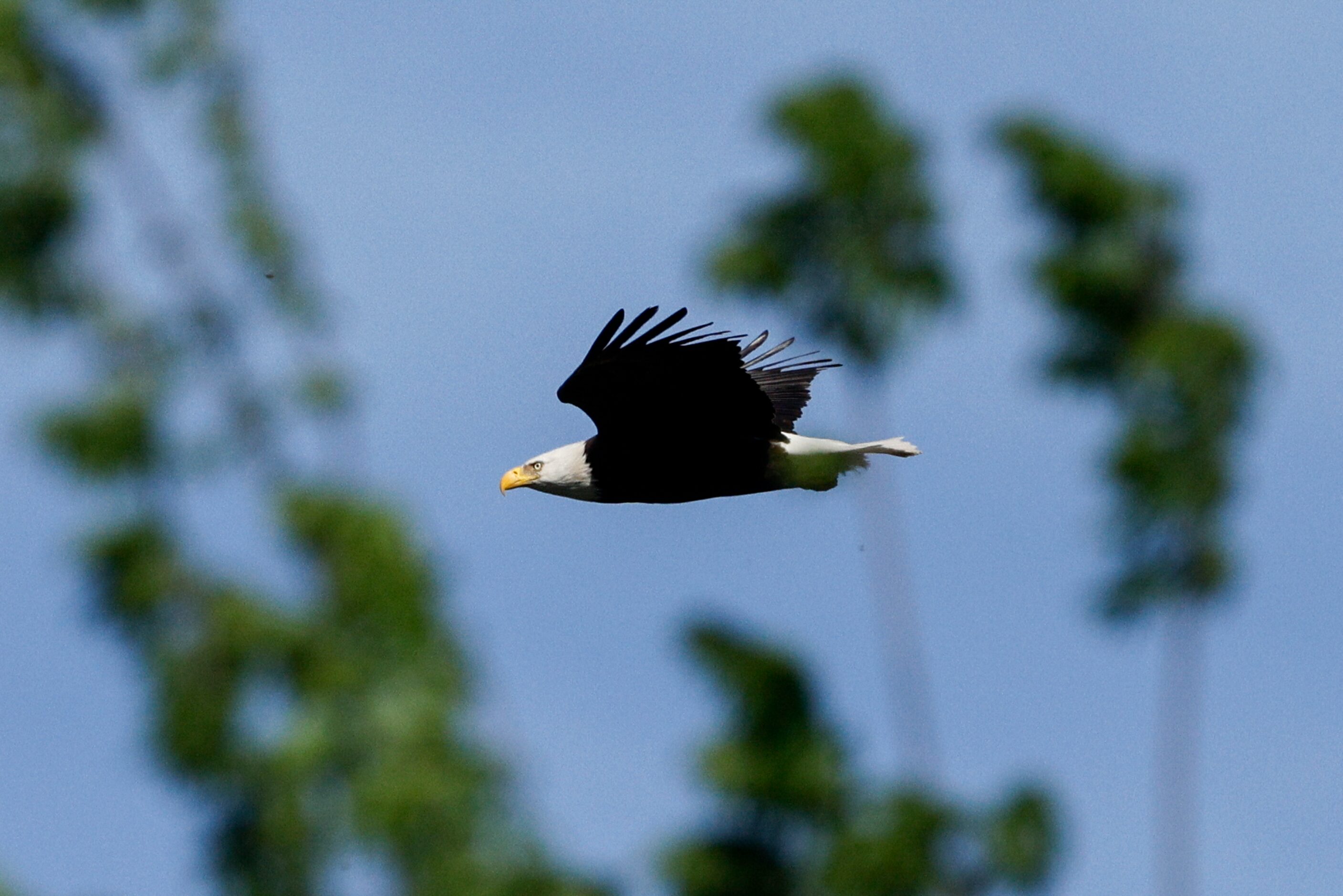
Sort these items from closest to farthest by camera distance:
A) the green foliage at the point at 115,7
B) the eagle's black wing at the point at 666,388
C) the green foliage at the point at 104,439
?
1. the eagle's black wing at the point at 666,388
2. the green foliage at the point at 104,439
3. the green foliage at the point at 115,7

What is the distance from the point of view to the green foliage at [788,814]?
12.4 metres

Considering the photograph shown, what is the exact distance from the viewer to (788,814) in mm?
12477

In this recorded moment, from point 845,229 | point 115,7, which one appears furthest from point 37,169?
point 845,229

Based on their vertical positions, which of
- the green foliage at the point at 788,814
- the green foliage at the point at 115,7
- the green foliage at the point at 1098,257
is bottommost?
the green foliage at the point at 788,814

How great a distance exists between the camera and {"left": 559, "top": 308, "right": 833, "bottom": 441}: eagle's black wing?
39.9ft

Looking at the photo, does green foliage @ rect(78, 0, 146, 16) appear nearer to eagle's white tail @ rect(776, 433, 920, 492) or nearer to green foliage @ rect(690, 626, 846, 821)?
eagle's white tail @ rect(776, 433, 920, 492)

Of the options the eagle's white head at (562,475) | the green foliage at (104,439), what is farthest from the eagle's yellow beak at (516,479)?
the green foliage at (104,439)

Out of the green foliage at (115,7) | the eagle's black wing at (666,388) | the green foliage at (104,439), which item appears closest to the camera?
the eagle's black wing at (666,388)

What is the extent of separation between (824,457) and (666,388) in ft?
3.51

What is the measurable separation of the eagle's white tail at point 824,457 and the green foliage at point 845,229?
122 centimetres

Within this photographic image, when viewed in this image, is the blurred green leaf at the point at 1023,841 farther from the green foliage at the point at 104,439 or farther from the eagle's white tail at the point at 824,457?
the green foliage at the point at 104,439

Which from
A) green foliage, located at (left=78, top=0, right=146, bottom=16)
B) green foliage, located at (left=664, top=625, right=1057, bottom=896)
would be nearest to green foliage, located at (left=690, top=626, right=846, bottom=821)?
green foliage, located at (left=664, top=625, right=1057, bottom=896)

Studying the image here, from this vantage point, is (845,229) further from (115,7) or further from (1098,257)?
(115,7)

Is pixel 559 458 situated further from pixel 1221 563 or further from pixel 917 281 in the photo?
pixel 1221 563
